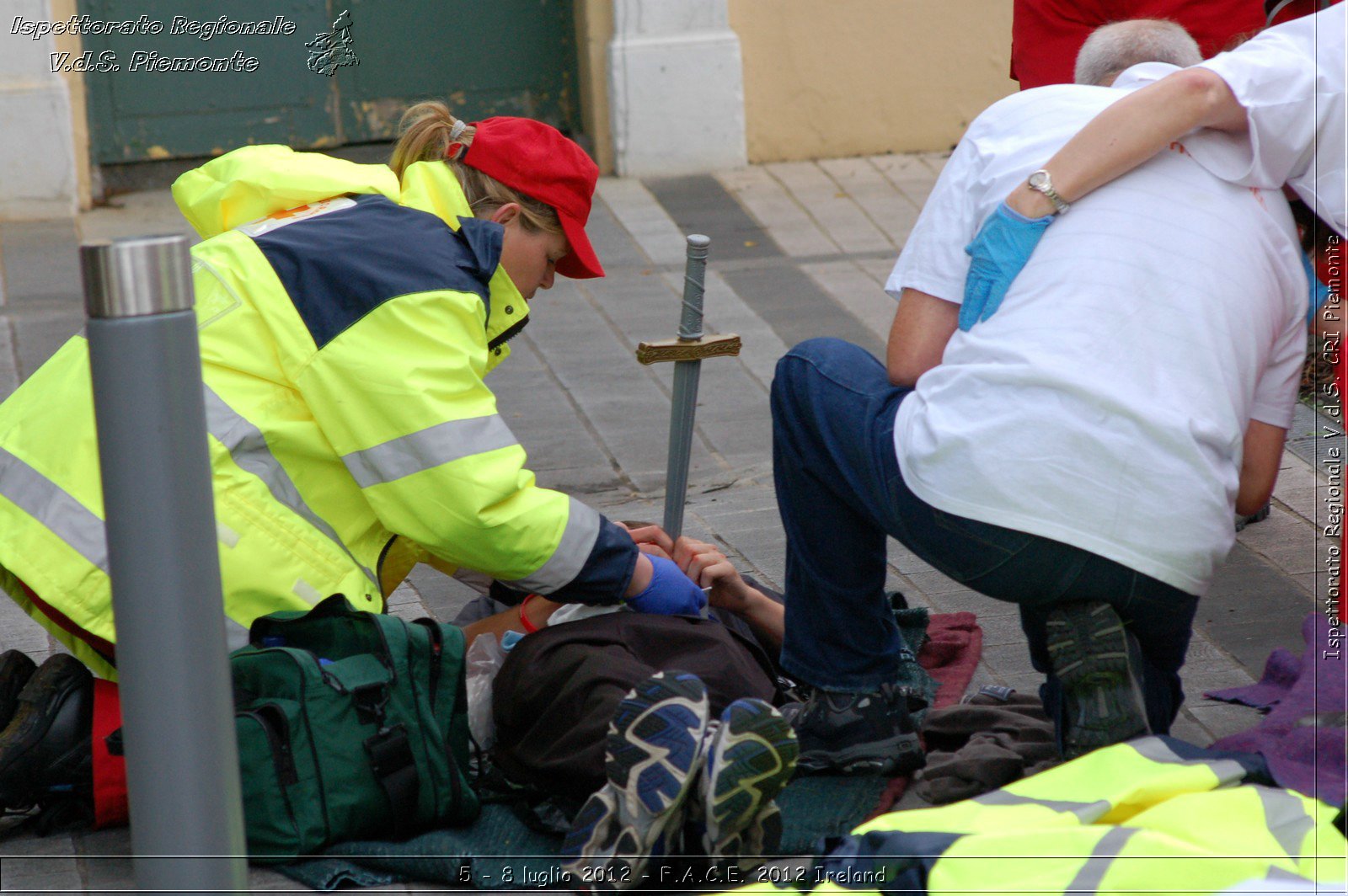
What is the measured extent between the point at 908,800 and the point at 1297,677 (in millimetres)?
633

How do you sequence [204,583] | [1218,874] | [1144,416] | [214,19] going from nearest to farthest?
[204,583] → [1218,874] → [1144,416] → [214,19]

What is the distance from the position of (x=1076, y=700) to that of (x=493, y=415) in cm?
98

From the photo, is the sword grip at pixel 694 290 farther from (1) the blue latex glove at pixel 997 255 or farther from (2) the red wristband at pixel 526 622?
(1) the blue latex glove at pixel 997 255

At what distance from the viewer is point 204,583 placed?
68.0 inches

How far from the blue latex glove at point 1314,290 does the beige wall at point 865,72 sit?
15.9 ft

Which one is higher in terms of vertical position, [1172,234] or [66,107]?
[1172,234]

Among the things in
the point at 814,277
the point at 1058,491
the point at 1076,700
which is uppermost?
the point at 1058,491

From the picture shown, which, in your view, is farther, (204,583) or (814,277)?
(814,277)

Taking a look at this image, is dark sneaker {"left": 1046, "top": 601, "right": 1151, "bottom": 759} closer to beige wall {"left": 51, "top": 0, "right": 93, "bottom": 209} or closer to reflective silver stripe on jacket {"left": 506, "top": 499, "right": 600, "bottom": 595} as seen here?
reflective silver stripe on jacket {"left": 506, "top": 499, "right": 600, "bottom": 595}

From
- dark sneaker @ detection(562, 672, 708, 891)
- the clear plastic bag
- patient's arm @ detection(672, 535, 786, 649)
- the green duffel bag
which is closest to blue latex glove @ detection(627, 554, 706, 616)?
patient's arm @ detection(672, 535, 786, 649)

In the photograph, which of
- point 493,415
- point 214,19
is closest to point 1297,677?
point 493,415

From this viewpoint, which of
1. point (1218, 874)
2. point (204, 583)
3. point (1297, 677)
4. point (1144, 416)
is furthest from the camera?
point (1297, 677)

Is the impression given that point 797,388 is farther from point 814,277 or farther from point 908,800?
point 814,277

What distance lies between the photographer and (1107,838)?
1919mm
